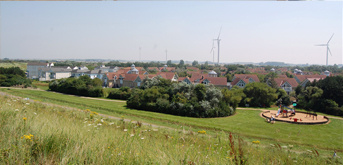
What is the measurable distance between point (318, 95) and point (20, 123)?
36.2m

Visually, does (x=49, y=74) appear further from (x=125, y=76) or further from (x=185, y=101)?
(x=185, y=101)

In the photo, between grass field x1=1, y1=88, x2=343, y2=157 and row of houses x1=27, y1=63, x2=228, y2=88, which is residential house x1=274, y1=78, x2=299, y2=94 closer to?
row of houses x1=27, y1=63, x2=228, y2=88

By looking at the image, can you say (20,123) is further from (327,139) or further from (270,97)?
(270,97)

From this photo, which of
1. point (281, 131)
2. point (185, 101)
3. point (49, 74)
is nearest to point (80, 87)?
point (185, 101)

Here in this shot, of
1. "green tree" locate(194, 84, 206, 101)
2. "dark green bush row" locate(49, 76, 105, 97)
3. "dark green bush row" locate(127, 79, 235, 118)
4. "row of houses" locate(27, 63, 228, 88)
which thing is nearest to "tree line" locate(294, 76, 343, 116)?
"dark green bush row" locate(127, 79, 235, 118)

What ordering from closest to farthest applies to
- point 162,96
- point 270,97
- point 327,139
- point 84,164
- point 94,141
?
1. point 84,164
2. point 94,141
3. point 327,139
4. point 162,96
5. point 270,97

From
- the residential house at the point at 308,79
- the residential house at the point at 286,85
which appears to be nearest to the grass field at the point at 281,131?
the residential house at the point at 286,85

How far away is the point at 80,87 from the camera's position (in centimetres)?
4103

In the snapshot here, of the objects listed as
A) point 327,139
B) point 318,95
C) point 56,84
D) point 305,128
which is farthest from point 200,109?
point 56,84

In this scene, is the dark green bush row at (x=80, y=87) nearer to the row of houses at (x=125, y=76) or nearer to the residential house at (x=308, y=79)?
the row of houses at (x=125, y=76)

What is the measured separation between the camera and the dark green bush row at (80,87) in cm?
4050

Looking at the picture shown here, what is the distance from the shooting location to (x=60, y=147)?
4102 millimetres

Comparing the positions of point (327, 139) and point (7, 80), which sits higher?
point (7, 80)

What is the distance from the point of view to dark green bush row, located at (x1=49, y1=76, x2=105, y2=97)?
40.5 meters
